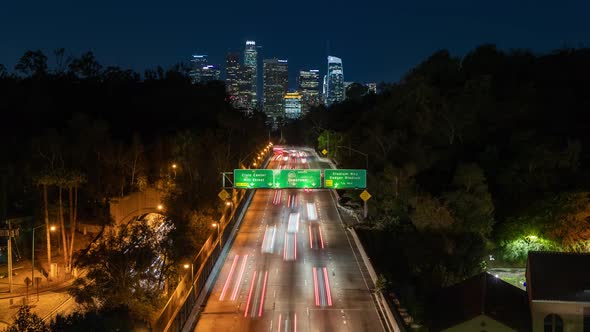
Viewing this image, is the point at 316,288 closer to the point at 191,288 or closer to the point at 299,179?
the point at 191,288

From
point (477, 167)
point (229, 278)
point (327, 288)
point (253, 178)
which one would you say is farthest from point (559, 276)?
point (253, 178)

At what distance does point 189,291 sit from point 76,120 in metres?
30.3

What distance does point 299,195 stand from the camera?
6700cm

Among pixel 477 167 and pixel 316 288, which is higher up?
pixel 477 167

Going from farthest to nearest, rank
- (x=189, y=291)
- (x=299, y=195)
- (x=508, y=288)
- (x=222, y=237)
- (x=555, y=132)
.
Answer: (x=299, y=195) < (x=555, y=132) < (x=222, y=237) < (x=508, y=288) < (x=189, y=291)

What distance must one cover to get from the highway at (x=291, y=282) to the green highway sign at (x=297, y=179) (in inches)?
182

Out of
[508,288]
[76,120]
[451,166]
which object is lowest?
[508,288]

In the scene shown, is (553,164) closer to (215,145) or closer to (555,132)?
(555,132)

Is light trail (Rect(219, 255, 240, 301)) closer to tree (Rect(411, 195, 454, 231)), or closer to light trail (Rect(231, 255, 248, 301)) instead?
light trail (Rect(231, 255, 248, 301))

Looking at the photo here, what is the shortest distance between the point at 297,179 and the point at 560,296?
17869mm

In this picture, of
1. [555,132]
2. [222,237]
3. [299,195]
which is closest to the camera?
[222,237]

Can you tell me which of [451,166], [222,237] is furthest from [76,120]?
[451,166]

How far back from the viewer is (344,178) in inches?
1565

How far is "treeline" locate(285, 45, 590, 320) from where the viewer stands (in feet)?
139
